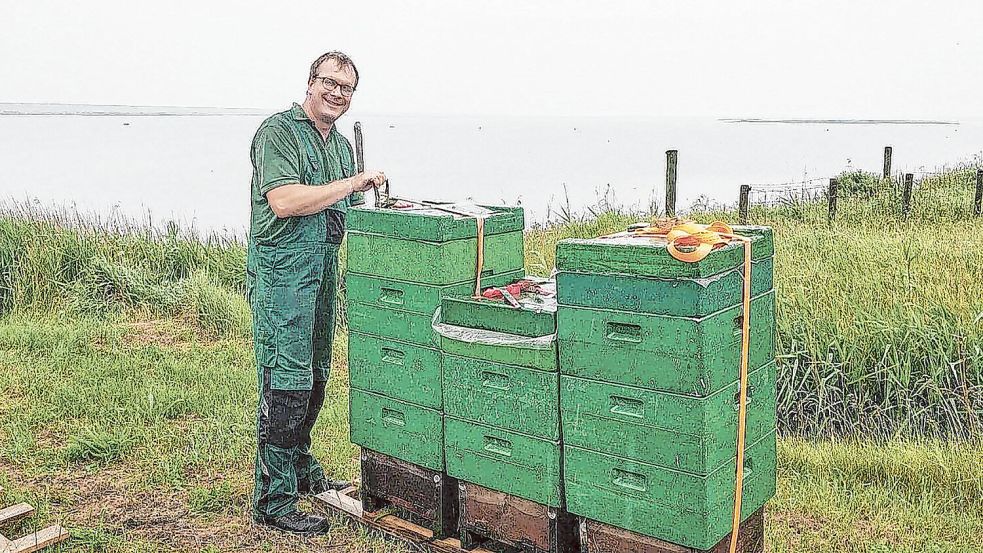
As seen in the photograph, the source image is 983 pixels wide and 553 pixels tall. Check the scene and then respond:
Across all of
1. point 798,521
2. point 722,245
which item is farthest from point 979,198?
point 722,245

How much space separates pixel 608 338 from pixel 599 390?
0.19m

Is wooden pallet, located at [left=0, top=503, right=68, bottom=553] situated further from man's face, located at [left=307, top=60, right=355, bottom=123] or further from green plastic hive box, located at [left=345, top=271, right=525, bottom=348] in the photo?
man's face, located at [left=307, top=60, right=355, bottom=123]

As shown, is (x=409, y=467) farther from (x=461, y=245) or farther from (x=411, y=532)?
(x=461, y=245)

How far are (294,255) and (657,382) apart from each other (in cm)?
160

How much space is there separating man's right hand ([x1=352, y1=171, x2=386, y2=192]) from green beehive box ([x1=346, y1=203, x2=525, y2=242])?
0.10 m

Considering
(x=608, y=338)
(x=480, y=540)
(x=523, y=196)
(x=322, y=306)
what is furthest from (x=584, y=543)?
(x=523, y=196)

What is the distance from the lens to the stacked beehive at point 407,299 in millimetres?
3441

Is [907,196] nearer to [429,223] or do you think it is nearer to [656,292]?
[429,223]

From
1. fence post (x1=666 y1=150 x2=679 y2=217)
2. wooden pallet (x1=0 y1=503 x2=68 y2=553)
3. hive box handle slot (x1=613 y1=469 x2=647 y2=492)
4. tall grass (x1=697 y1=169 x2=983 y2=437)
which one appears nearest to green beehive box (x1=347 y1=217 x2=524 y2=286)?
fence post (x1=666 y1=150 x2=679 y2=217)

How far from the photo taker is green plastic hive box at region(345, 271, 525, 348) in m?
3.46

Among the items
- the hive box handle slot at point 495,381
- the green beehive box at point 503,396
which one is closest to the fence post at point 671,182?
the green beehive box at point 503,396

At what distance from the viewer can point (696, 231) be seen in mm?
2773

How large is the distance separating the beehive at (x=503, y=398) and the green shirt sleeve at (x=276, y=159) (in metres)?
0.82

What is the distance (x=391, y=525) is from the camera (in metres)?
3.77
